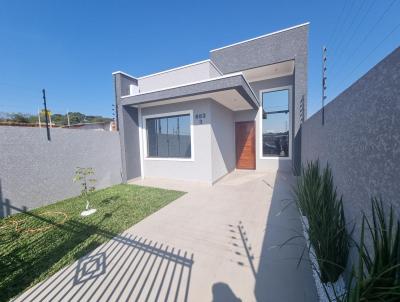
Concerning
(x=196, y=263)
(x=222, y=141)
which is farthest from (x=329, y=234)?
(x=222, y=141)

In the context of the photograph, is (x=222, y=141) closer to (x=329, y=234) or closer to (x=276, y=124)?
(x=276, y=124)

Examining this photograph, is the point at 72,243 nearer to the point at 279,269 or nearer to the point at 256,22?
the point at 279,269

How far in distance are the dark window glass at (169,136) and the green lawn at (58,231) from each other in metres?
2.13

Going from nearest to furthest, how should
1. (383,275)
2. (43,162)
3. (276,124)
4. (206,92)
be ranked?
(383,275)
(43,162)
(206,92)
(276,124)

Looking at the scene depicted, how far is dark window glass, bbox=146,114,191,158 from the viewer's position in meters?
7.66

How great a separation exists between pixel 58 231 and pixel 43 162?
109 inches

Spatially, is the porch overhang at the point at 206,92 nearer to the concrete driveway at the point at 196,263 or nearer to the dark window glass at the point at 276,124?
the dark window glass at the point at 276,124

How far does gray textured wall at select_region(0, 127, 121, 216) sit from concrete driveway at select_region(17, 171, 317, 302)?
3625mm

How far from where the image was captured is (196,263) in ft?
9.01

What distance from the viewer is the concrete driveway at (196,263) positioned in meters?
2.21

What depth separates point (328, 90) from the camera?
11.5 ft

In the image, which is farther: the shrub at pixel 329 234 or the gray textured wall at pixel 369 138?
the shrub at pixel 329 234

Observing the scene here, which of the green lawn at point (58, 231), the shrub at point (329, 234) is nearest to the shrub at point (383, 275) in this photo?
the shrub at point (329, 234)

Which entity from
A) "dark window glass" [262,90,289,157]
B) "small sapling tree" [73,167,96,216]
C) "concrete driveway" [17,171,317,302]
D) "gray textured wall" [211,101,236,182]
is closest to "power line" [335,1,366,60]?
"concrete driveway" [17,171,317,302]
